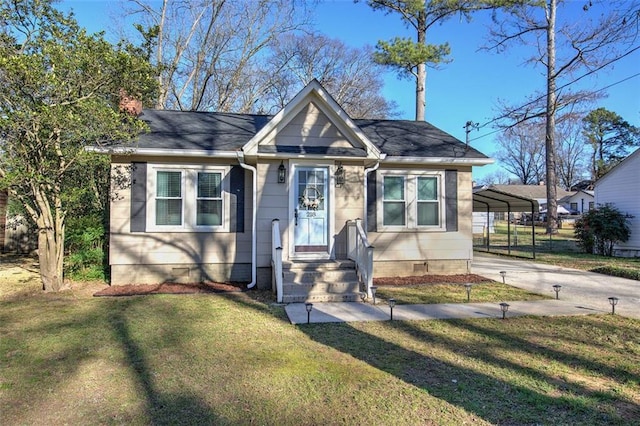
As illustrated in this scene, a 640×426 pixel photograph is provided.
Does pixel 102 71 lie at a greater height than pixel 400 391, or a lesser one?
greater

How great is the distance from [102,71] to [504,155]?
67.2 m

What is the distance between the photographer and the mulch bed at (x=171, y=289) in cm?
790

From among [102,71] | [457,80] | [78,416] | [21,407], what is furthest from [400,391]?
[457,80]

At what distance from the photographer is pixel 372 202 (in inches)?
373

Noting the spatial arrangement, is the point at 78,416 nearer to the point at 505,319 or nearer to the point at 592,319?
the point at 505,319

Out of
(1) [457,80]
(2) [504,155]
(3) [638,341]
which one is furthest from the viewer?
(2) [504,155]

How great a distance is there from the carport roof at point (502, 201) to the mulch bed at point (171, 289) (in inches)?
352

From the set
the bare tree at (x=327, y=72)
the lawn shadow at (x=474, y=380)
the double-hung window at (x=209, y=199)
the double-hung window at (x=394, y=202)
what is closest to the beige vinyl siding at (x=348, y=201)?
the double-hung window at (x=394, y=202)

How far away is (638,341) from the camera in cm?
503

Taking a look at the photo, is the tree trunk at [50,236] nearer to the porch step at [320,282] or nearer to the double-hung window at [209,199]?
the double-hung window at [209,199]

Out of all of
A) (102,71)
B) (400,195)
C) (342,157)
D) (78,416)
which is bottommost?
(78,416)

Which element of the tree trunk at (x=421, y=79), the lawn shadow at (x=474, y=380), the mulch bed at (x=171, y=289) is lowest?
the lawn shadow at (x=474, y=380)

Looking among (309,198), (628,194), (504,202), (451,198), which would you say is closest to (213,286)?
(309,198)

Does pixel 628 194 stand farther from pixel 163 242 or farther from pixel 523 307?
pixel 163 242
